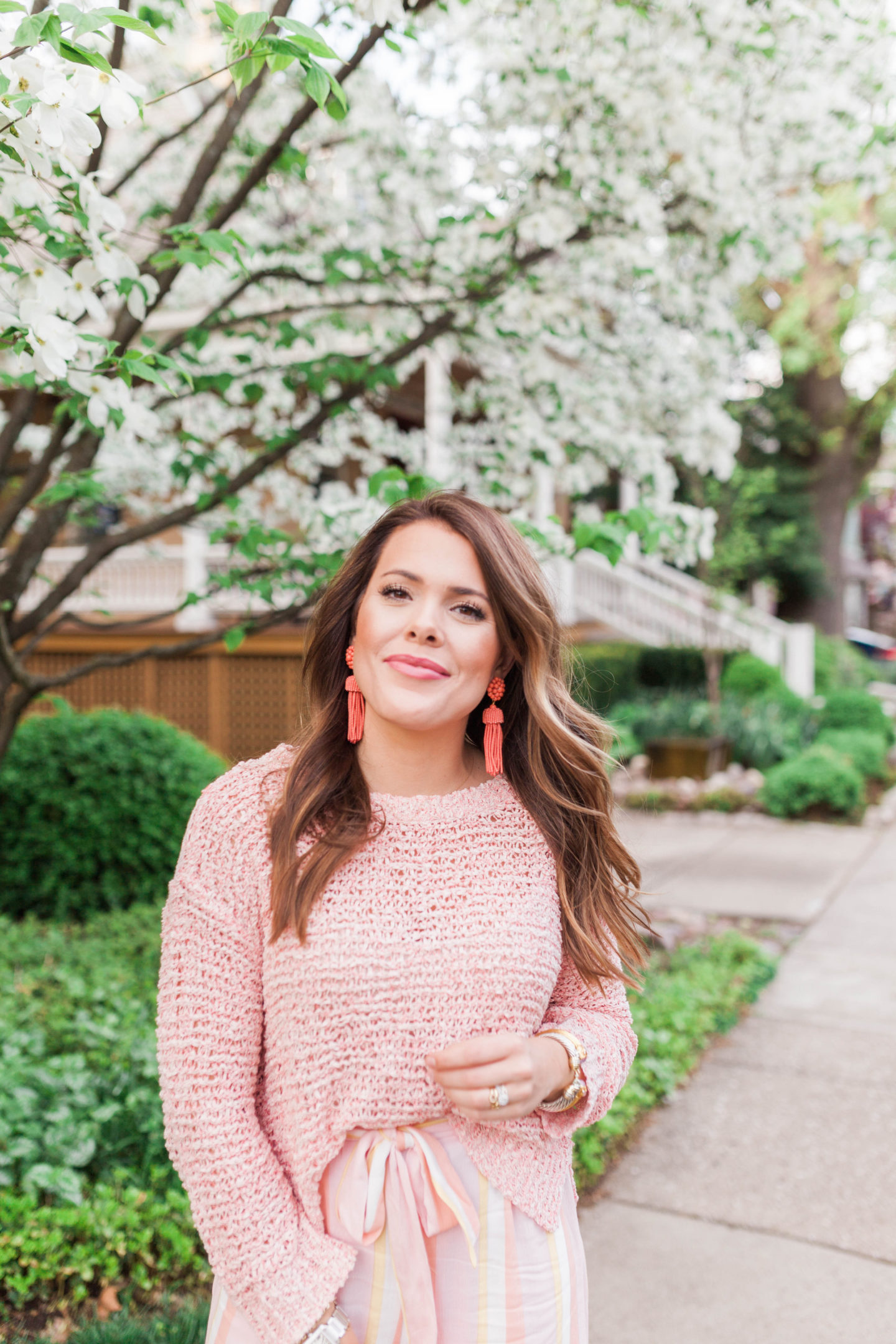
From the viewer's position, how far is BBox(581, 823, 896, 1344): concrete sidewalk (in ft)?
8.77

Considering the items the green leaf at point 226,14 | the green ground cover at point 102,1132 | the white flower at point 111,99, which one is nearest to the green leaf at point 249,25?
the green leaf at point 226,14

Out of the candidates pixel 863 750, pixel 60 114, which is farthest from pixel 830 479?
pixel 60 114

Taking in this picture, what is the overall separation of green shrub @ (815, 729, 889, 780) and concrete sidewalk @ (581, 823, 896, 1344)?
5721 mm

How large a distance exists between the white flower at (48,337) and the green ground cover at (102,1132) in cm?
194

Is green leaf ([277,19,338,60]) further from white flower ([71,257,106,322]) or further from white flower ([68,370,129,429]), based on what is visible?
white flower ([68,370,129,429])

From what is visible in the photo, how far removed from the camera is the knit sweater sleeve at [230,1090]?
1385mm

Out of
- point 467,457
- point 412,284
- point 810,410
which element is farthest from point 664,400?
point 810,410

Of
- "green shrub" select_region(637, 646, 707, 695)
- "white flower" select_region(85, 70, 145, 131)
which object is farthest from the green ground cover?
"green shrub" select_region(637, 646, 707, 695)

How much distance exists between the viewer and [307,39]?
5.33 ft

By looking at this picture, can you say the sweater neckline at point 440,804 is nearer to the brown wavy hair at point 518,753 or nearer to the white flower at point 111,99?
the brown wavy hair at point 518,753

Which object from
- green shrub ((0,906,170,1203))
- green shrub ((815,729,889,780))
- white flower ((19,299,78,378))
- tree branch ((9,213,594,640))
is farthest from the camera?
green shrub ((815,729,889,780))

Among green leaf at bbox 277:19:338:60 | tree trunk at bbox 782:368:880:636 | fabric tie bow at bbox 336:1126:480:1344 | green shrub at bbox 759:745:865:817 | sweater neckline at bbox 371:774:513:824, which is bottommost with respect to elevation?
green shrub at bbox 759:745:865:817

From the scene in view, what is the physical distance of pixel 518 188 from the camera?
3.90 meters

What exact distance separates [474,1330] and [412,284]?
370 centimetres
